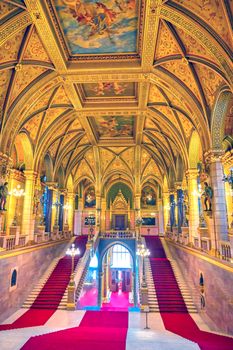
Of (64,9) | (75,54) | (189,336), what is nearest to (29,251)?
(189,336)

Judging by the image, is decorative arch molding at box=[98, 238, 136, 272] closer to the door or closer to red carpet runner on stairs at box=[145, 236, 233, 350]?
red carpet runner on stairs at box=[145, 236, 233, 350]

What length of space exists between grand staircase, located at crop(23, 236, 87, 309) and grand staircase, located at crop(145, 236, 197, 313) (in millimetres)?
4881

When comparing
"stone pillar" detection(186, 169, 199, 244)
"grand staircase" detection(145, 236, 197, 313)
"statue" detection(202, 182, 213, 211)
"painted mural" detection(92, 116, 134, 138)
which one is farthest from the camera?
"painted mural" detection(92, 116, 134, 138)

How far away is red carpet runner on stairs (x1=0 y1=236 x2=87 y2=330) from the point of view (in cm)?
1001

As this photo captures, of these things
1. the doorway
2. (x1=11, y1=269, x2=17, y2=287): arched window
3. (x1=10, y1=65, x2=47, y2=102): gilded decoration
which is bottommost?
the doorway

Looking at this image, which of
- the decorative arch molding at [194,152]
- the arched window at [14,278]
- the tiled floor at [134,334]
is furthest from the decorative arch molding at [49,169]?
the decorative arch molding at [194,152]

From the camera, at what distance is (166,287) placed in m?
13.9

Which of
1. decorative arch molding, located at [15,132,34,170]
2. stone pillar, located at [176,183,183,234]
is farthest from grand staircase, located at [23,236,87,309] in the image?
stone pillar, located at [176,183,183,234]

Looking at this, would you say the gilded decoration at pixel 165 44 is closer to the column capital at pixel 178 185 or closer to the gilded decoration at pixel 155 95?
the gilded decoration at pixel 155 95

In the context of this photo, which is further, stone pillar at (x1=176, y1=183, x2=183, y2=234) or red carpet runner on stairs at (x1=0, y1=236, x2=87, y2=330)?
stone pillar at (x1=176, y1=183, x2=183, y2=234)

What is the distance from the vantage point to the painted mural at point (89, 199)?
101 ft

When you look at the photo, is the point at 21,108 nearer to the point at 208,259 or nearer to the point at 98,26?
the point at 98,26

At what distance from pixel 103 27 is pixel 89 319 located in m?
11.9

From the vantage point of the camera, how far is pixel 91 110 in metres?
15.1
